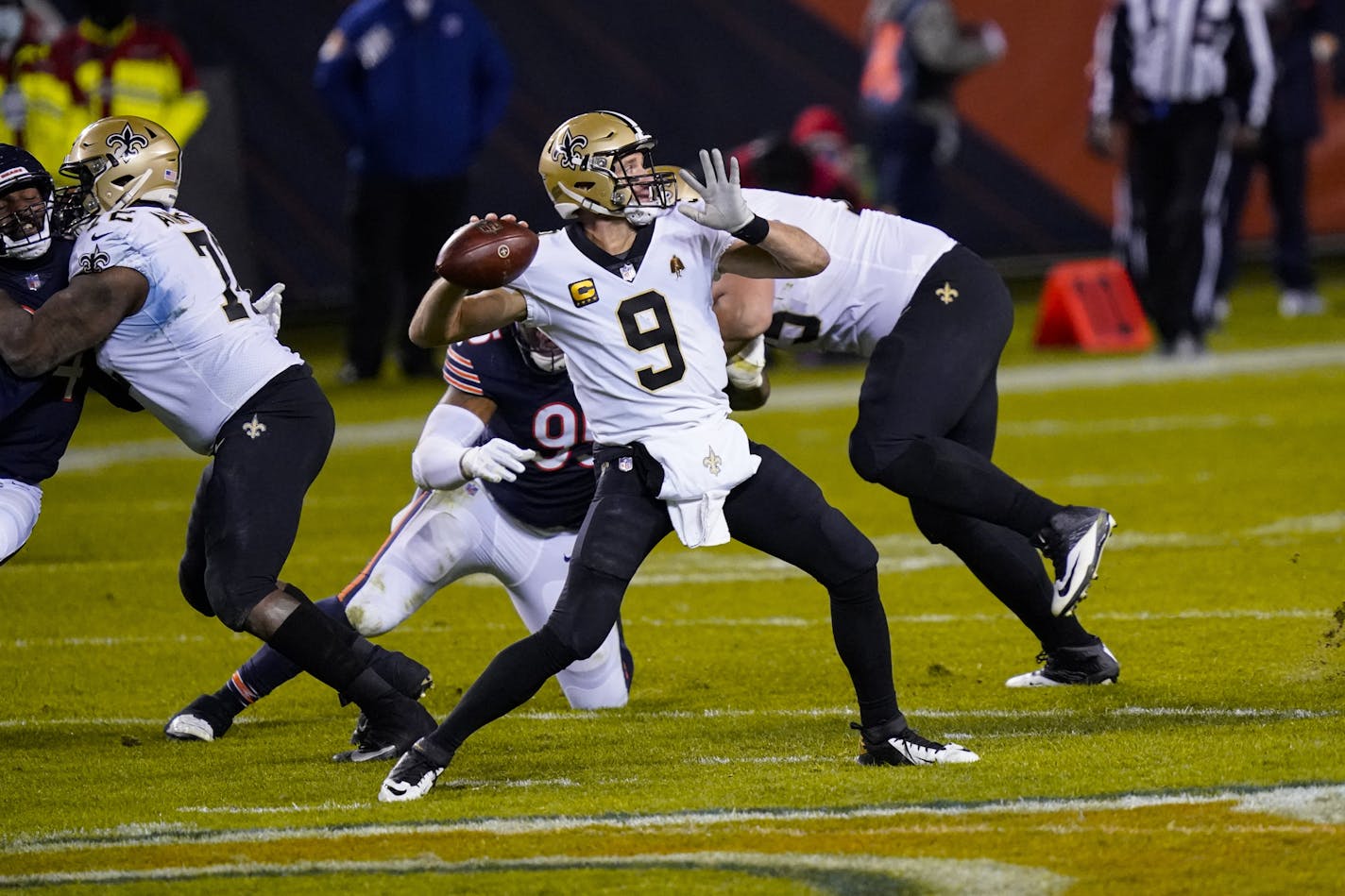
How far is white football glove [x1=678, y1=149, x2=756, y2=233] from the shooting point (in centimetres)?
408

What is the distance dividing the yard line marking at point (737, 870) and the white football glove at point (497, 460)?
1070 mm

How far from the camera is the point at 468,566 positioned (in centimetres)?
510

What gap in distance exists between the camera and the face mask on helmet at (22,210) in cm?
464

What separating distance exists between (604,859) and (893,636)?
89.5 inches

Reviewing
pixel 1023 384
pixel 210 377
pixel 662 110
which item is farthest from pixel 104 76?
pixel 210 377

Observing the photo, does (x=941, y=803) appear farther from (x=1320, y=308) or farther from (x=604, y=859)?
(x=1320, y=308)

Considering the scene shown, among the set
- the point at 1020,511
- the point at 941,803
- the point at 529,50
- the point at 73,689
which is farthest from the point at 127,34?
the point at 941,803

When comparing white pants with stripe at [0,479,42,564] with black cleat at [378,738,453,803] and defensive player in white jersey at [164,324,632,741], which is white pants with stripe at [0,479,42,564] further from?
black cleat at [378,738,453,803]

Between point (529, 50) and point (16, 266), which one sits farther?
point (529, 50)

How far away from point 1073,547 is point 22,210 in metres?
2.42

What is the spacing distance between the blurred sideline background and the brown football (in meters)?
9.08

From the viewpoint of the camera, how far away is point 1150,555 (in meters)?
6.65

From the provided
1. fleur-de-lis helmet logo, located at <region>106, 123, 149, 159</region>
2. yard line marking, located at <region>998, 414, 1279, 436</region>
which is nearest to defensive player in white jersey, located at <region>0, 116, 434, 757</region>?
fleur-de-lis helmet logo, located at <region>106, 123, 149, 159</region>

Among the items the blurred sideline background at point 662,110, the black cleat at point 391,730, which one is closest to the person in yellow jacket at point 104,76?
the blurred sideline background at point 662,110
